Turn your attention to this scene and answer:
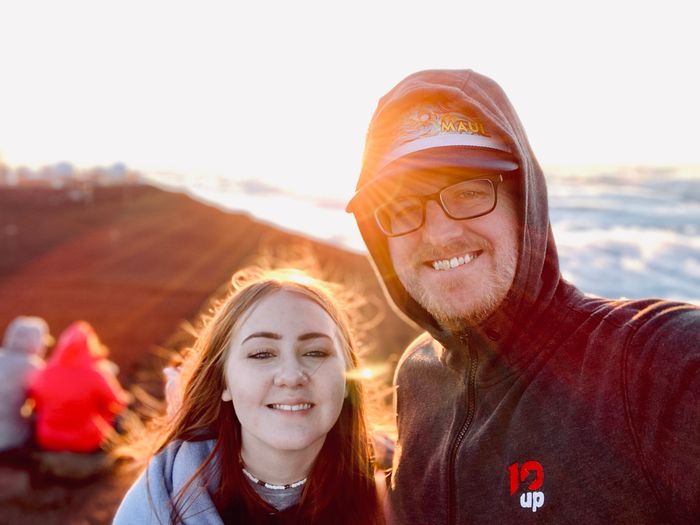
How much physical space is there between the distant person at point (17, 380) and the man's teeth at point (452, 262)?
14.0 feet

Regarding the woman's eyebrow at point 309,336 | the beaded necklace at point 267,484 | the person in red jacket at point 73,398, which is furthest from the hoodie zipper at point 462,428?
the person in red jacket at point 73,398

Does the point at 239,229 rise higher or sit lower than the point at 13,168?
lower

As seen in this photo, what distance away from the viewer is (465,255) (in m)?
1.78

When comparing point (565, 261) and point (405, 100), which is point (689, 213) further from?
point (405, 100)

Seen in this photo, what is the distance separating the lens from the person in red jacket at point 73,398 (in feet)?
15.6

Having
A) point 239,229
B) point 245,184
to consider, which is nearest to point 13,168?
point 245,184

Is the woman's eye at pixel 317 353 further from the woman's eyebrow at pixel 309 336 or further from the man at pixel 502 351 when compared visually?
the man at pixel 502 351

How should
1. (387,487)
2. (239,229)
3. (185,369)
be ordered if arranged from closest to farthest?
(387,487)
(185,369)
(239,229)

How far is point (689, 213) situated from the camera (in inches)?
720

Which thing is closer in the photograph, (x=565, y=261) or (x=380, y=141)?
(x=380, y=141)

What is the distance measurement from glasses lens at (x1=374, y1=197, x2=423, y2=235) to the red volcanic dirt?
97 cm

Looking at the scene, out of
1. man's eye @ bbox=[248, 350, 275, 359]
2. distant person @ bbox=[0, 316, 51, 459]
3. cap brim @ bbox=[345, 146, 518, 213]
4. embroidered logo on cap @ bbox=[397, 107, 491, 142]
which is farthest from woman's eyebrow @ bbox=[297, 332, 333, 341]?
distant person @ bbox=[0, 316, 51, 459]

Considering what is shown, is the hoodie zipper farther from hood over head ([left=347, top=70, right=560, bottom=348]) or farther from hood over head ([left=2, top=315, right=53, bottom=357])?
hood over head ([left=2, top=315, right=53, bottom=357])

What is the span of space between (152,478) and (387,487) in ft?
2.57
